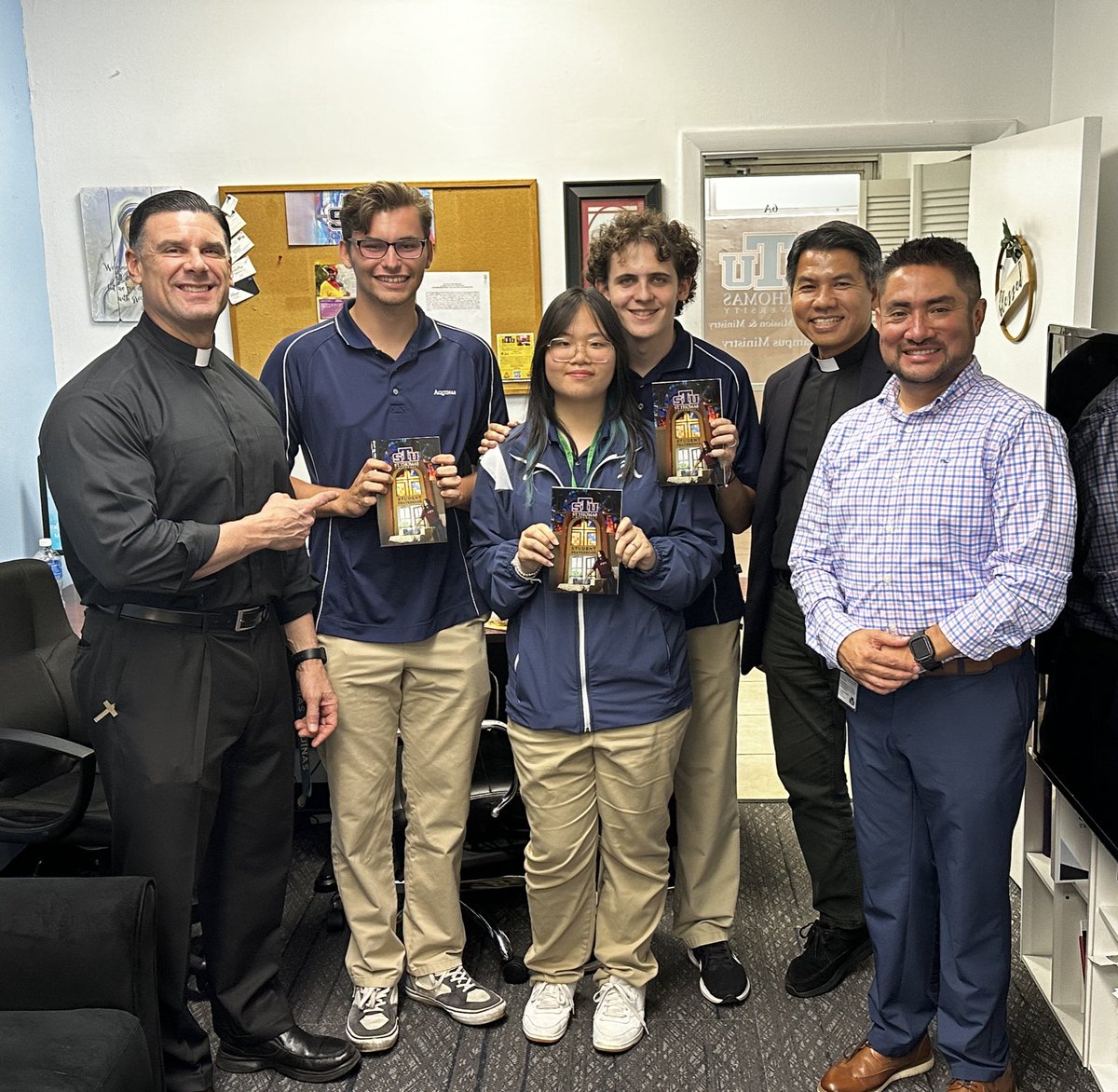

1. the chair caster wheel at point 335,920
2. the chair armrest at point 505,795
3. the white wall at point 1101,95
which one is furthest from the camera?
the white wall at point 1101,95

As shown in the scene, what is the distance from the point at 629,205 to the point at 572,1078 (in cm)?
271

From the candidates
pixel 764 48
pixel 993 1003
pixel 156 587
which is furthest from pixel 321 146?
pixel 993 1003

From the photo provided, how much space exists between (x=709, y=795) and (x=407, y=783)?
69 cm

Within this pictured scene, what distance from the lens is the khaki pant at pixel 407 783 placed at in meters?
2.43

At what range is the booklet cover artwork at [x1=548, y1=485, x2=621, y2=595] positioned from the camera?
2.15 meters

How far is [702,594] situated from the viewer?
8.21 ft

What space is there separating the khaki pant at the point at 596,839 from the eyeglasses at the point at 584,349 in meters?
0.74

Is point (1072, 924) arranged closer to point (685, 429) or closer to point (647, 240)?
point (685, 429)

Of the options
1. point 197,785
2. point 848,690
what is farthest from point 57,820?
point 848,690

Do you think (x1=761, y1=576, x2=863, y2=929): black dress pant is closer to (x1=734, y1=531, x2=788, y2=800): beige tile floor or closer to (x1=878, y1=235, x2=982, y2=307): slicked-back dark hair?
(x1=878, y1=235, x2=982, y2=307): slicked-back dark hair

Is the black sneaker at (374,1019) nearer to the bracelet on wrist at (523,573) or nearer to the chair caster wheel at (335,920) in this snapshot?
the chair caster wheel at (335,920)

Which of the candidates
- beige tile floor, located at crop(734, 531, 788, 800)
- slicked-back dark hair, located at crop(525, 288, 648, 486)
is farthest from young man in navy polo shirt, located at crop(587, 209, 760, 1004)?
beige tile floor, located at crop(734, 531, 788, 800)

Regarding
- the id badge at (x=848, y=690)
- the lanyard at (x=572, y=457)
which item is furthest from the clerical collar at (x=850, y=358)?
the id badge at (x=848, y=690)

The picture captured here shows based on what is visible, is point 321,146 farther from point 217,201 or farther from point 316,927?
point 316,927
